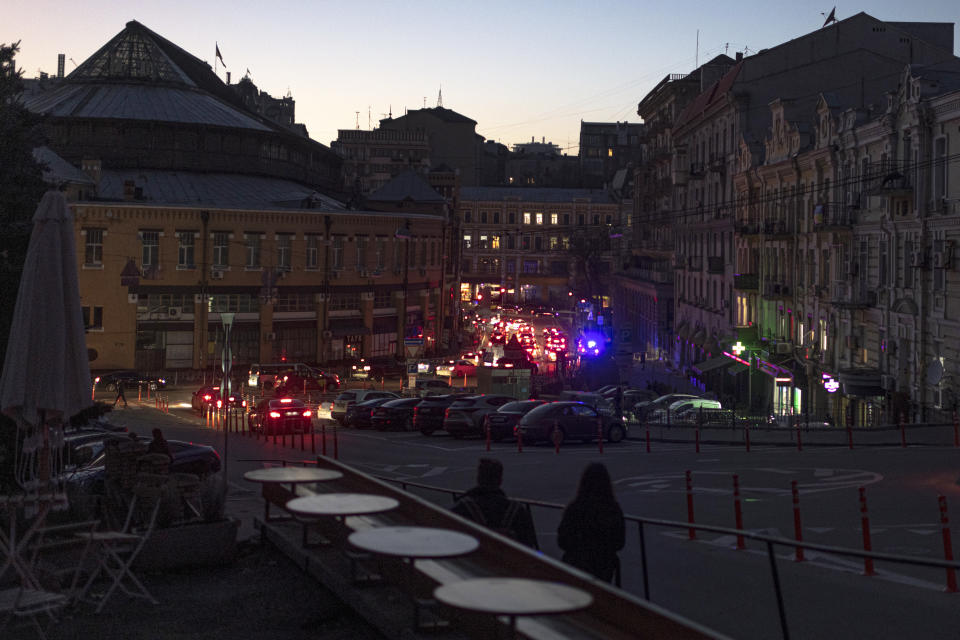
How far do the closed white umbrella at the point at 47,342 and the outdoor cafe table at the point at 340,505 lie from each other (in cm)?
443

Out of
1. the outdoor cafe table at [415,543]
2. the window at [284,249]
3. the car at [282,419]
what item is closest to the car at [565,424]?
the car at [282,419]

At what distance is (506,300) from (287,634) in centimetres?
13447

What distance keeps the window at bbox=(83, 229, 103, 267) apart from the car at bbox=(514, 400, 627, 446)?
130 ft

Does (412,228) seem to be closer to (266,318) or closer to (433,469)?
(266,318)

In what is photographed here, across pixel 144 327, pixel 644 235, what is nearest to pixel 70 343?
pixel 144 327

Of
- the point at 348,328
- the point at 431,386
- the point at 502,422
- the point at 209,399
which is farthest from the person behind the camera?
the point at 348,328

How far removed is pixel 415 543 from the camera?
7.89 meters

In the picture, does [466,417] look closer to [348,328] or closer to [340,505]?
[340,505]

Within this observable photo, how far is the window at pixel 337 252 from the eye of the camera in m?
73.7

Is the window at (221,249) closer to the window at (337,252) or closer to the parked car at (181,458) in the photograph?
the window at (337,252)

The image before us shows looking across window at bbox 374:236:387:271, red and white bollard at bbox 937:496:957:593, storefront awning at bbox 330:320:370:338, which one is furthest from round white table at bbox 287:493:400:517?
window at bbox 374:236:387:271

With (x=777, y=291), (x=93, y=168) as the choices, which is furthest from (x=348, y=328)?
(x=777, y=291)

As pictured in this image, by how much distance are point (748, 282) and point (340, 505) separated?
48916mm

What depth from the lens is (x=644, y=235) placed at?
314 ft
